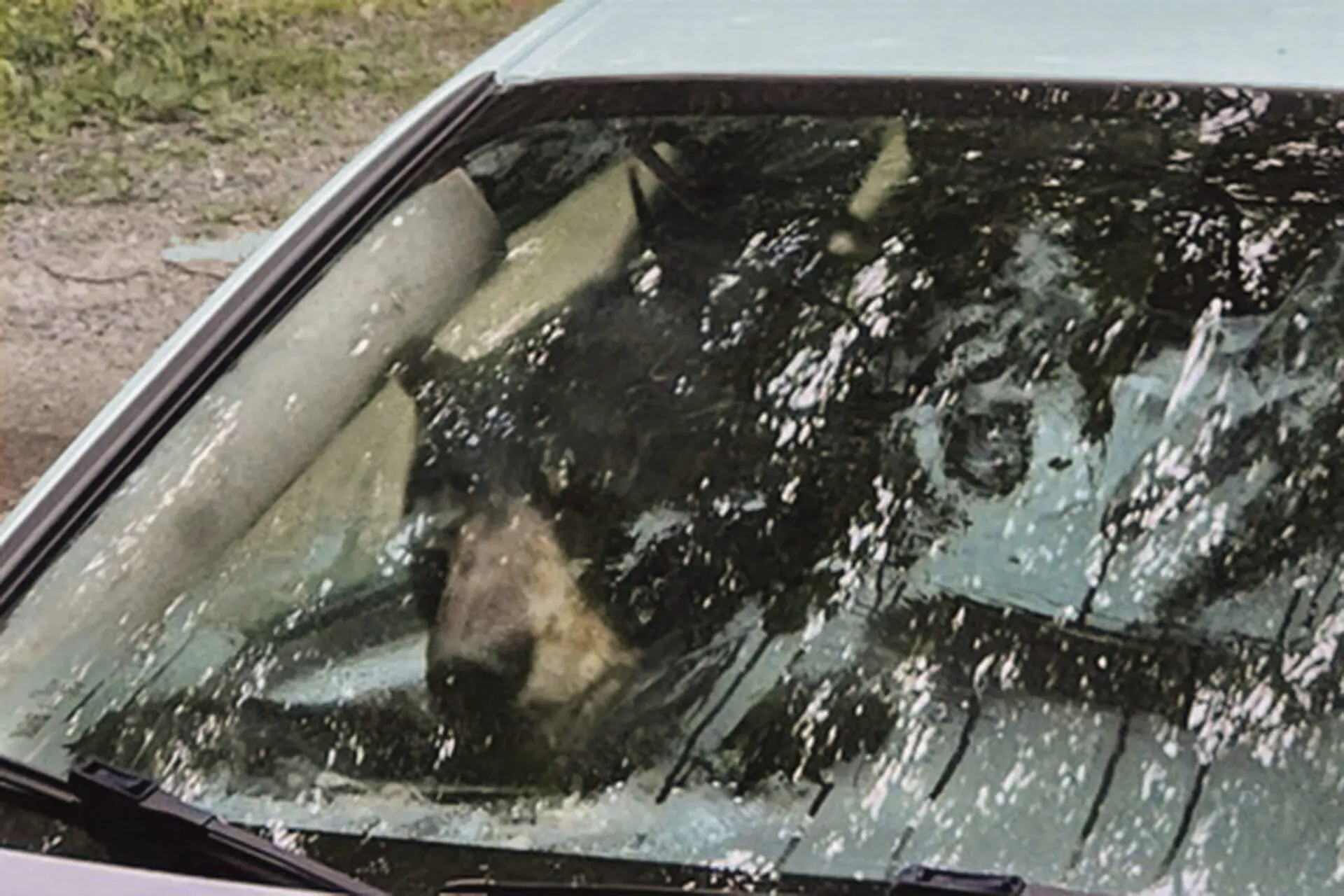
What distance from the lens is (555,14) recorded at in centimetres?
238

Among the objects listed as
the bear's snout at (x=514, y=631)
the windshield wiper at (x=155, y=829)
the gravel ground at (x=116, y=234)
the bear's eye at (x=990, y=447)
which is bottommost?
the gravel ground at (x=116, y=234)

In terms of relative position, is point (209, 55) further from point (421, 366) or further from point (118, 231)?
point (421, 366)

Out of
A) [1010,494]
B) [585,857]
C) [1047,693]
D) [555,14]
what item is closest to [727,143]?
[555,14]

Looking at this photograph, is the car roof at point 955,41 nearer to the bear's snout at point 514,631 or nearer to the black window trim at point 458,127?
the black window trim at point 458,127

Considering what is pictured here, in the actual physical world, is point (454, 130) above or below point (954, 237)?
above

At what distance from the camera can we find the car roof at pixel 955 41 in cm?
204

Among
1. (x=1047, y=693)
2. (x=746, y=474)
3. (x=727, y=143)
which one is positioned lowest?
(x=1047, y=693)

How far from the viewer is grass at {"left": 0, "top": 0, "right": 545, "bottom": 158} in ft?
22.0

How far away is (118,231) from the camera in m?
5.84

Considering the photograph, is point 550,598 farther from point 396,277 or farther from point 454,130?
point 454,130

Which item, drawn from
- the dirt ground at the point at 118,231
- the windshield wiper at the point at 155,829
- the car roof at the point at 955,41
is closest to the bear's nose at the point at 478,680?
the windshield wiper at the point at 155,829

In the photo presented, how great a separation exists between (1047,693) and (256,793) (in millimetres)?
697

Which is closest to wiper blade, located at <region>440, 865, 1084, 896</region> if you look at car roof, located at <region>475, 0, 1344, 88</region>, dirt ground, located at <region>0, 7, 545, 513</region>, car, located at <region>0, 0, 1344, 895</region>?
car, located at <region>0, 0, 1344, 895</region>

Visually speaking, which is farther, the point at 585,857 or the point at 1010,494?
the point at 1010,494
